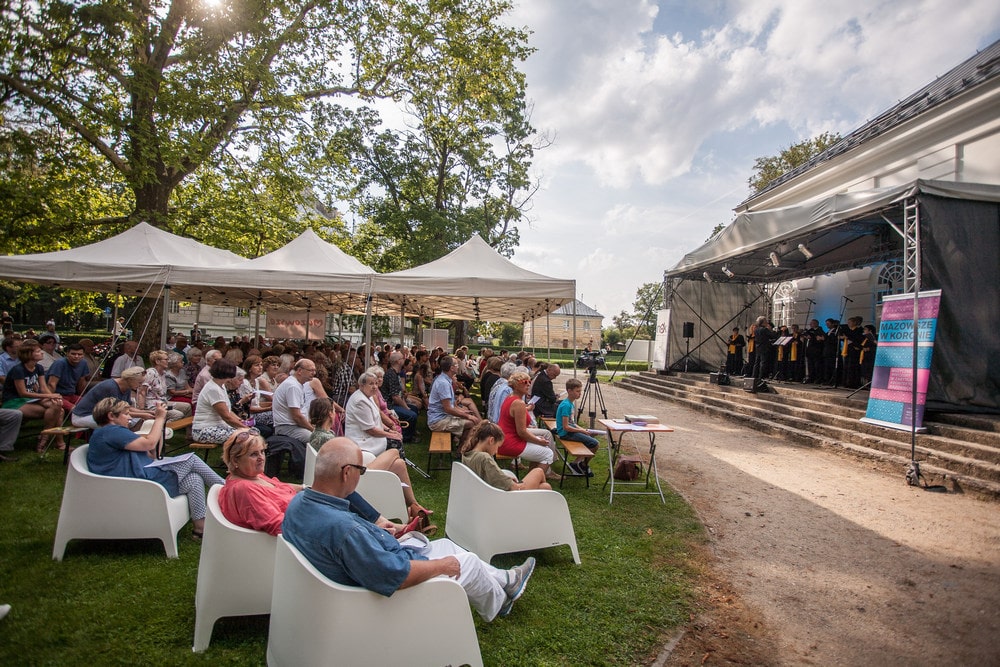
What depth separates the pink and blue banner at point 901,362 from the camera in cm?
650

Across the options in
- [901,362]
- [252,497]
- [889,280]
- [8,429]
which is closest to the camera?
[252,497]

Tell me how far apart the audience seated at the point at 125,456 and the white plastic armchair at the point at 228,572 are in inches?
48.1

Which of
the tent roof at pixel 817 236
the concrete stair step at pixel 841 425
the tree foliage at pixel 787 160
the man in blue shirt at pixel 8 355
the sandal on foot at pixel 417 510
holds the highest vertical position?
the tree foliage at pixel 787 160

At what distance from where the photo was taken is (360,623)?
2.03 meters

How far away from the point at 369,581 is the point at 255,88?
12.8m

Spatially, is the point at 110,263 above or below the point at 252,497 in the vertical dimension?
above

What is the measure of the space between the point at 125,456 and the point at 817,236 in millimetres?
12553

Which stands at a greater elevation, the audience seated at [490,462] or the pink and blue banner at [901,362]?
the pink and blue banner at [901,362]

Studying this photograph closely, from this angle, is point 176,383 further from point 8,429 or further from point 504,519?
point 504,519

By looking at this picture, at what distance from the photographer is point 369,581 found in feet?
6.63

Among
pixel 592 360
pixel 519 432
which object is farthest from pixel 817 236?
pixel 519 432

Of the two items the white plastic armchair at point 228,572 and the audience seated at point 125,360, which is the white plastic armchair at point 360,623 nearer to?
the white plastic armchair at point 228,572

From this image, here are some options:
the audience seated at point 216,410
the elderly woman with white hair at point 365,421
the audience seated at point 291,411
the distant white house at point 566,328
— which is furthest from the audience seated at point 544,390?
the distant white house at point 566,328

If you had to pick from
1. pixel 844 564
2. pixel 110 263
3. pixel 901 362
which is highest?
pixel 110 263
